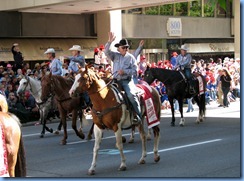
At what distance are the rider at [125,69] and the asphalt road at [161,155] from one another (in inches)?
47.9

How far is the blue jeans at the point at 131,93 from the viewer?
10.8 m

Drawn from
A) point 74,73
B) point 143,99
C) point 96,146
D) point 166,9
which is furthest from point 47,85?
point 166,9

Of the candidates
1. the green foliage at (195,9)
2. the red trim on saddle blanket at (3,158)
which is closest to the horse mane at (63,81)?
the red trim on saddle blanket at (3,158)

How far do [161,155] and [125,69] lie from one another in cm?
236

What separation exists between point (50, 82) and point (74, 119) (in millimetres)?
→ 1204

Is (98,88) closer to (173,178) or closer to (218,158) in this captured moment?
(173,178)

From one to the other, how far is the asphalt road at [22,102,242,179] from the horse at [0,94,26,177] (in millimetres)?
3507

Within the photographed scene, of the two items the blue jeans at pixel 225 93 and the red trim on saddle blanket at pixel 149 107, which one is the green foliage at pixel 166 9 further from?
the red trim on saddle blanket at pixel 149 107

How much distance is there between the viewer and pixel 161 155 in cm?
1203

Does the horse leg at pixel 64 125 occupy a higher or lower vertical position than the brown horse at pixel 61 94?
lower

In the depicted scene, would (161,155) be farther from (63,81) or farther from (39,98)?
(39,98)

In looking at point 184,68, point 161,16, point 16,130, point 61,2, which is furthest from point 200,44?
point 16,130

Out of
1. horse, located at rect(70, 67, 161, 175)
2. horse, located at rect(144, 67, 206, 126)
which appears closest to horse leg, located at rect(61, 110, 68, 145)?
horse, located at rect(70, 67, 161, 175)

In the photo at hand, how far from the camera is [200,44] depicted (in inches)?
1574
